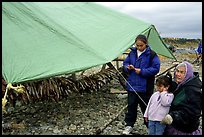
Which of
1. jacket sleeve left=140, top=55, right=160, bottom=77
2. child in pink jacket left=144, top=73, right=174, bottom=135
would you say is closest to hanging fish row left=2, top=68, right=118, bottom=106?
jacket sleeve left=140, top=55, right=160, bottom=77

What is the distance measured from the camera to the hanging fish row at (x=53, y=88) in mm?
4684

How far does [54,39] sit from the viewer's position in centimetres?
498

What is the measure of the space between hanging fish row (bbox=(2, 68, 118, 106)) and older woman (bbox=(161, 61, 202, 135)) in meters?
2.21

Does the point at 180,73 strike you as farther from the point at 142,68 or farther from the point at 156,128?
the point at 142,68

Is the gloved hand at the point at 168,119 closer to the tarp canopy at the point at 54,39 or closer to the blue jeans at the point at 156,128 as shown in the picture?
the blue jeans at the point at 156,128

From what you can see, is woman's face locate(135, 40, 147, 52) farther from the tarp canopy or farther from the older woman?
the older woman

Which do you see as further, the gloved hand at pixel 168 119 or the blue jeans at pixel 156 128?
the blue jeans at pixel 156 128

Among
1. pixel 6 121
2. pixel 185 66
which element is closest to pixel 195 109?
pixel 185 66

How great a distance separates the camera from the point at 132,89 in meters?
4.55

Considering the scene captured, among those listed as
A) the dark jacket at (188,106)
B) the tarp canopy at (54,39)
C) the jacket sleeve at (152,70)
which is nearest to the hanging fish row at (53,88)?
the tarp canopy at (54,39)

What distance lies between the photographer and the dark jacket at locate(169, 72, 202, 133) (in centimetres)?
327

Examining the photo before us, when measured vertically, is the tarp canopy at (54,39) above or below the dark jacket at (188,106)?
above

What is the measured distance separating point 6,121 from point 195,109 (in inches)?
133

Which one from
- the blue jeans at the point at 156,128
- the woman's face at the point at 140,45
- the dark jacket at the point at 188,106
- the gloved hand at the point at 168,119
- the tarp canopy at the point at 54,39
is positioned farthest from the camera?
A: the woman's face at the point at 140,45
